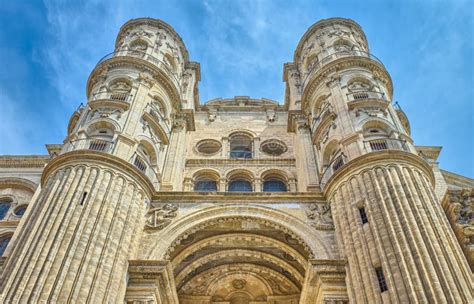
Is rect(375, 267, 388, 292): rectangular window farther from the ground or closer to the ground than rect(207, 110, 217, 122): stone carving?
closer to the ground

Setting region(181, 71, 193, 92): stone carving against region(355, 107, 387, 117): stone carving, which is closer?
region(355, 107, 387, 117): stone carving

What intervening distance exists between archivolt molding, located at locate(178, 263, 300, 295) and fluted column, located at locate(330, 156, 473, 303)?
19.5 feet

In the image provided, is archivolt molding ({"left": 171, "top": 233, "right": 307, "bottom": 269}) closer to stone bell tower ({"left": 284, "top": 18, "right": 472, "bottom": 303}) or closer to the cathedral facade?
the cathedral facade

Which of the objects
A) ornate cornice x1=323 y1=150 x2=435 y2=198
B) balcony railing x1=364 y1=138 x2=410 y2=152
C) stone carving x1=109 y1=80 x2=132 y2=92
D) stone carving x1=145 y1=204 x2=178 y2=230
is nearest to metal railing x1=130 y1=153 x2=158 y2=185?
stone carving x1=145 y1=204 x2=178 y2=230

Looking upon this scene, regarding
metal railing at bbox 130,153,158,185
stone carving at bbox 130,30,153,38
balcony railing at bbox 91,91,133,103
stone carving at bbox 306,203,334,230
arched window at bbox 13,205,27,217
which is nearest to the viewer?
stone carving at bbox 306,203,334,230

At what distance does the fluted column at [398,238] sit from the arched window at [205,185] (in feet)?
26.8

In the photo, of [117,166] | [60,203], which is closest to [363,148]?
[117,166]

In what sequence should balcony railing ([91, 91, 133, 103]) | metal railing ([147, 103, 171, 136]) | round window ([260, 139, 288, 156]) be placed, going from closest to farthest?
balcony railing ([91, 91, 133, 103]) < metal railing ([147, 103, 171, 136]) < round window ([260, 139, 288, 156])

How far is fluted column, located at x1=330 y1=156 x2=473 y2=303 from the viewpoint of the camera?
14.3m

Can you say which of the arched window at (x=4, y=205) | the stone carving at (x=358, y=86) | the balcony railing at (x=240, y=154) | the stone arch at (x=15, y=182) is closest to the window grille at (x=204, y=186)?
the balcony railing at (x=240, y=154)

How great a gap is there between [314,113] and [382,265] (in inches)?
516

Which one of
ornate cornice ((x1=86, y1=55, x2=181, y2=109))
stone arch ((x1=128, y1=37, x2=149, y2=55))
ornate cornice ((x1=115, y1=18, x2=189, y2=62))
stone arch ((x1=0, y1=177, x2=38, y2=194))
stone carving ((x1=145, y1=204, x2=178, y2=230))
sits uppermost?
ornate cornice ((x1=115, y1=18, x2=189, y2=62))

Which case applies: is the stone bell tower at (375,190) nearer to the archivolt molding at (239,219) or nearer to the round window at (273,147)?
the archivolt molding at (239,219)

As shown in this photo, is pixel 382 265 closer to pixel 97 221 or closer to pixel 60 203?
pixel 97 221
